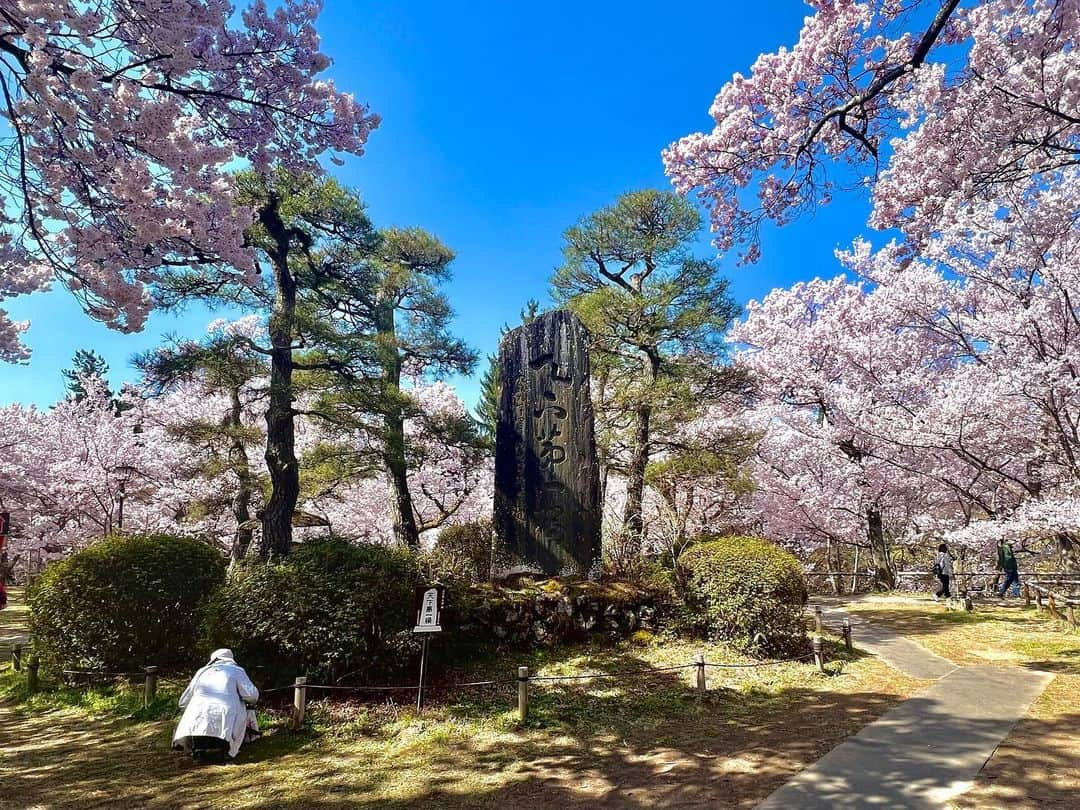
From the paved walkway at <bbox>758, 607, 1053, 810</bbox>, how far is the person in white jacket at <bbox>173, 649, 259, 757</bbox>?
4217 mm

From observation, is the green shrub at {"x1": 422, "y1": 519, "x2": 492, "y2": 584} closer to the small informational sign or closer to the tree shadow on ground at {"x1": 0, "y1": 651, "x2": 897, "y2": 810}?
the small informational sign

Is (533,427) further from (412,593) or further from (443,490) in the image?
(443,490)

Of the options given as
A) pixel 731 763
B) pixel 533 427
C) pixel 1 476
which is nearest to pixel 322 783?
pixel 731 763

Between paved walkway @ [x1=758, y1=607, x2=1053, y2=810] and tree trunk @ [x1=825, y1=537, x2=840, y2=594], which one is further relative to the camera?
tree trunk @ [x1=825, y1=537, x2=840, y2=594]

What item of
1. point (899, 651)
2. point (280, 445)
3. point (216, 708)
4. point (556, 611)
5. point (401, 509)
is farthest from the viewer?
point (401, 509)

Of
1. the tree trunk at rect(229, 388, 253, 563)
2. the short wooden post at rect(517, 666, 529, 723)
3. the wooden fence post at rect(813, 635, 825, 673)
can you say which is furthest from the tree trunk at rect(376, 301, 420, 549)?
the wooden fence post at rect(813, 635, 825, 673)

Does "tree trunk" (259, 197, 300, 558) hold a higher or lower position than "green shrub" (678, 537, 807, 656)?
higher

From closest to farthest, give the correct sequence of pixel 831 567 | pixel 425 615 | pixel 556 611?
1. pixel 425 615
2. pixel 556 611
3. pixel 831 567

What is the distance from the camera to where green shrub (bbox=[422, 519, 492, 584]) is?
7.45m

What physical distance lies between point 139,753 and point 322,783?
2.27 meters

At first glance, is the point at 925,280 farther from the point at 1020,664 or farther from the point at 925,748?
the point at 925,748

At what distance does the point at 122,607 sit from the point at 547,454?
5.96 meters

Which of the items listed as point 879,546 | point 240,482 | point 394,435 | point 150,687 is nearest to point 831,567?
point 879,546

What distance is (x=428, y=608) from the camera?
5.59m
